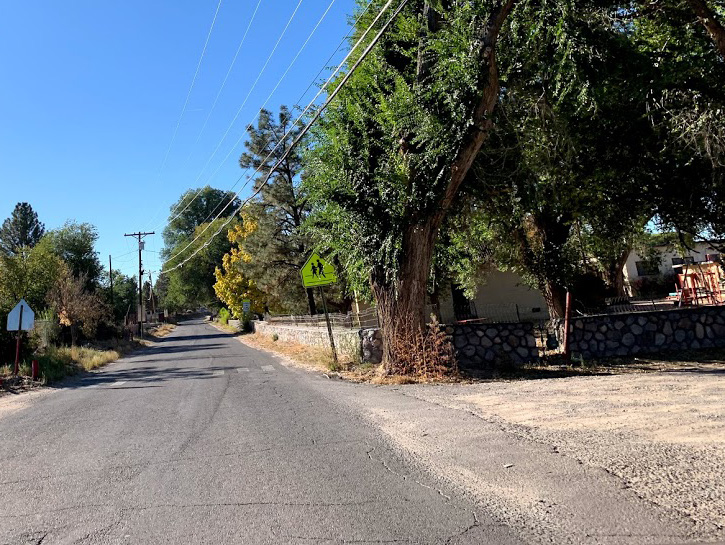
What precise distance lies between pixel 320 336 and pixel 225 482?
16.7 m

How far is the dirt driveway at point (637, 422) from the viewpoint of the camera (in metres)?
4.53

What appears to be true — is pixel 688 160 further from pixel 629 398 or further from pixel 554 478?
pixel 554 478

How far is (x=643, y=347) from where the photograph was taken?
551 inches

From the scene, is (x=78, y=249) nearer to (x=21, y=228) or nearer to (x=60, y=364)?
(x=60, y=364)

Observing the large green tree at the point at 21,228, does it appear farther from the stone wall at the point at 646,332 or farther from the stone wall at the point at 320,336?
the stone wall at the point at 646,332

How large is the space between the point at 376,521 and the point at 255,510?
1.08 m

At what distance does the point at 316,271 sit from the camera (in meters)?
15.5

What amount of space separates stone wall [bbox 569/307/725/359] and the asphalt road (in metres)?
7.45

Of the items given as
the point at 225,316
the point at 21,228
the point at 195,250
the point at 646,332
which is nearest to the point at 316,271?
the point at 646,332

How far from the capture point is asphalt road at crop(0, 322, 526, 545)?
13.9ft

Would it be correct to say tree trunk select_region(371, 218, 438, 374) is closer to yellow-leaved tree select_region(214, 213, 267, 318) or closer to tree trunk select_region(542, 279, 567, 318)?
tree trunk select_region(542, 279, 567, 318)

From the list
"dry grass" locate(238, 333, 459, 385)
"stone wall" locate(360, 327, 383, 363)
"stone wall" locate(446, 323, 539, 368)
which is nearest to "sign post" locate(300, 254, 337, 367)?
"dry grass" locate(238, 333, 459, 385)

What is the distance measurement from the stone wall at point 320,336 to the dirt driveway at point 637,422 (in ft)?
17.1

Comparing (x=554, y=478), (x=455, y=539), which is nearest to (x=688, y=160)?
(x=554, y=478)
